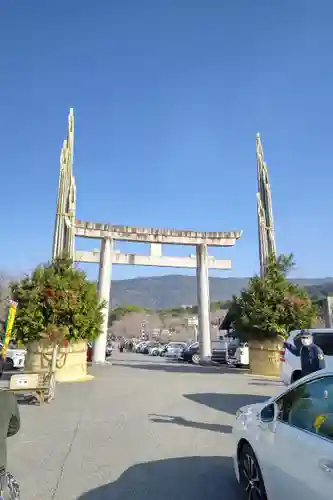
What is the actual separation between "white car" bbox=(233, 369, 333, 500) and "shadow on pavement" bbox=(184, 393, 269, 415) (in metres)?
4.30

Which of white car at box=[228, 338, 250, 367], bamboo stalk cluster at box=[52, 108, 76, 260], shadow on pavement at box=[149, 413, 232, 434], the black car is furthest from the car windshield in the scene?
the black car

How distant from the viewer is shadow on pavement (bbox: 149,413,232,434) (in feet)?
21.2

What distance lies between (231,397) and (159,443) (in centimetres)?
413

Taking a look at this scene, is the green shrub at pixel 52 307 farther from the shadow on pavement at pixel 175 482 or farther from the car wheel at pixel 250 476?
the car wheel at pixel 250 476

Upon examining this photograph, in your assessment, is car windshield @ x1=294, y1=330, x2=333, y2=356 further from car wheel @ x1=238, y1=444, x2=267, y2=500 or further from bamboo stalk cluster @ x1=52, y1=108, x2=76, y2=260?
bamboo stalk cluster @ x1=52, y1=108, x2=76, y2=260

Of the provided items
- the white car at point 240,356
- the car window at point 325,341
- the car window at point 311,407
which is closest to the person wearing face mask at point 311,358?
the car window at point 311,407

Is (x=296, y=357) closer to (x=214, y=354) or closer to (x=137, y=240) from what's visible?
(x=137, y=240)

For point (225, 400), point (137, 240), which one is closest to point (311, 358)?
point (225, 400)

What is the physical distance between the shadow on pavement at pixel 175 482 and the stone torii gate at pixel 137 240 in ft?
51.4

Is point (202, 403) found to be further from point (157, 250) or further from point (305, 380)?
point (157, 250)

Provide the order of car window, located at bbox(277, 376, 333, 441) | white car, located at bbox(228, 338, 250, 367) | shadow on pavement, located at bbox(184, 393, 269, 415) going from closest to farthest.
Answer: car window, located at bbox(277, 376, 333, 441)
shadow on pavement, located at bbox(184, 393, 269, 415)
white car, located at bbox(228, 338, 250, 367)

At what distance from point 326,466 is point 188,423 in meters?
4.73

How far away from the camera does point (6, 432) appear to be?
9.19 ft

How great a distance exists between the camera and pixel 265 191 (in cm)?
2136
